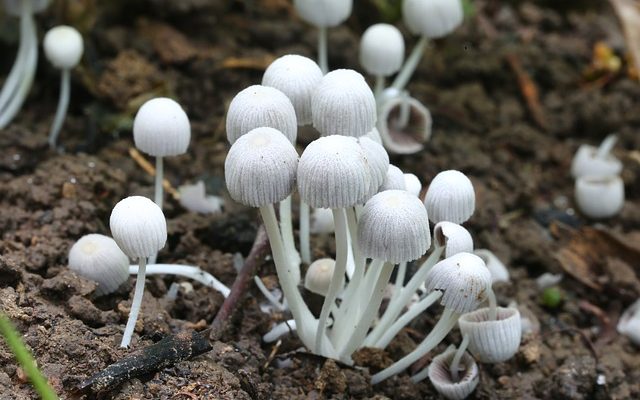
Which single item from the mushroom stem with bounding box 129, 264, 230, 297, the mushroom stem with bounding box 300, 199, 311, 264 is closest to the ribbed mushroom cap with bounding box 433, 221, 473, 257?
the mushroom stem with bounding box 300, 199, 311, 264

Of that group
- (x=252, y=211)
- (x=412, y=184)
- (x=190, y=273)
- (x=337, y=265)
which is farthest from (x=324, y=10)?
(x=337, y=265)

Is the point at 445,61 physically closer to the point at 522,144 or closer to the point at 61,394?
the point at 522,144

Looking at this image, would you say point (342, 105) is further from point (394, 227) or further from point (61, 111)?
point (61, 111)

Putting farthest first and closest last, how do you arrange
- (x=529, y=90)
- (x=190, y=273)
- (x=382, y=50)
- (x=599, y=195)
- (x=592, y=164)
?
(x=529, y=90)
(x=592, y=164)
(x=599, y=195)
(x=382, y=50)
(x=190, y=273)

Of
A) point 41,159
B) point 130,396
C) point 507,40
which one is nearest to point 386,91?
point 507,40

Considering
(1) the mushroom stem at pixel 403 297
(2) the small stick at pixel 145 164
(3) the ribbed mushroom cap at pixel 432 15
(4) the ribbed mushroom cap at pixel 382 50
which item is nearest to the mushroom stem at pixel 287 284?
(1) the mushroom stem at pixel 403 297
